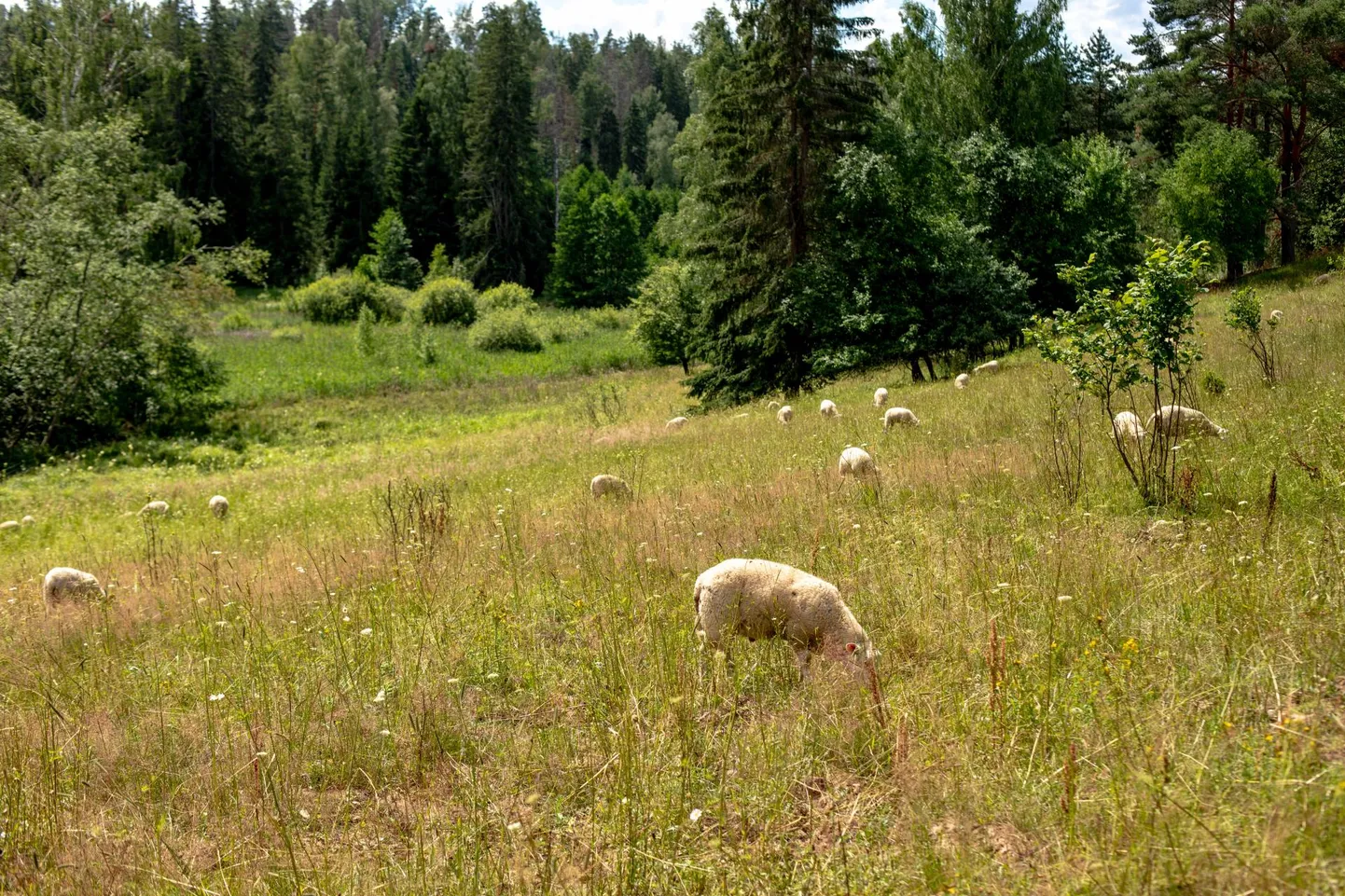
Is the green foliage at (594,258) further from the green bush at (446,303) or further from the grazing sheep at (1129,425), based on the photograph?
the grazing sheep at (1129,425)

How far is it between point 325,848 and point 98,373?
25060mm

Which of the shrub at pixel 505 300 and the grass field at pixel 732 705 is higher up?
the shrub at pixel 505 300

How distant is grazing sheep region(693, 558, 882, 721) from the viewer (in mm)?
4070

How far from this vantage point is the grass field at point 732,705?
273 cm

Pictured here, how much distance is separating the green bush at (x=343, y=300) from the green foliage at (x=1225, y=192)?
43120 millimetres

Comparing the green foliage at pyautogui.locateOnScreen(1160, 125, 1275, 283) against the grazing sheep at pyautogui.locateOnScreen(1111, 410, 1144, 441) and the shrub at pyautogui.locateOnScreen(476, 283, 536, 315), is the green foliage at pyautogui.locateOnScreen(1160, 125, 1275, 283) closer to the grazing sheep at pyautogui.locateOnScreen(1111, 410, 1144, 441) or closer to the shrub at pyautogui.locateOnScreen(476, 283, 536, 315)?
the grazing sheep at pyautogui.locateOnScreen(1111, 410, 1144, 441)

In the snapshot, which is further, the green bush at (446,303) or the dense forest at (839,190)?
the green bush at (446,303)

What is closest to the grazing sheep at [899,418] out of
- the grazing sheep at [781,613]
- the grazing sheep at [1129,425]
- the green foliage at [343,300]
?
the grazing sheep at [1129,425]

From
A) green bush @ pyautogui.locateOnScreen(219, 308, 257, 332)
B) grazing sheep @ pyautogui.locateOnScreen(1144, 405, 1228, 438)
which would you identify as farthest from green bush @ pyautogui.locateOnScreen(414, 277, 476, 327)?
grazing sheep @ pyautogui.locateOnScreen(1144, 405, 1228, 438)

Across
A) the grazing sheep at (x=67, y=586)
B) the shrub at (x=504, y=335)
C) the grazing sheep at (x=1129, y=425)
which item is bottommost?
the grazing sheep at (x=67, y=586)

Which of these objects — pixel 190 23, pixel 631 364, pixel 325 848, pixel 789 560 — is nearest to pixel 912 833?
pixel 325 848

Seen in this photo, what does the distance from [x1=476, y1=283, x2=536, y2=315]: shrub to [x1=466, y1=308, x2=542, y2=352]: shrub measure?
→ 4830 millimetres

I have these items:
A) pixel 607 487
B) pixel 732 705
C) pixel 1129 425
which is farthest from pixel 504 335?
pixel 732 705

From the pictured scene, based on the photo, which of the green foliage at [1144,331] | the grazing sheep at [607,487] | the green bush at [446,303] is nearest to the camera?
the green foliage at [1144,331]
